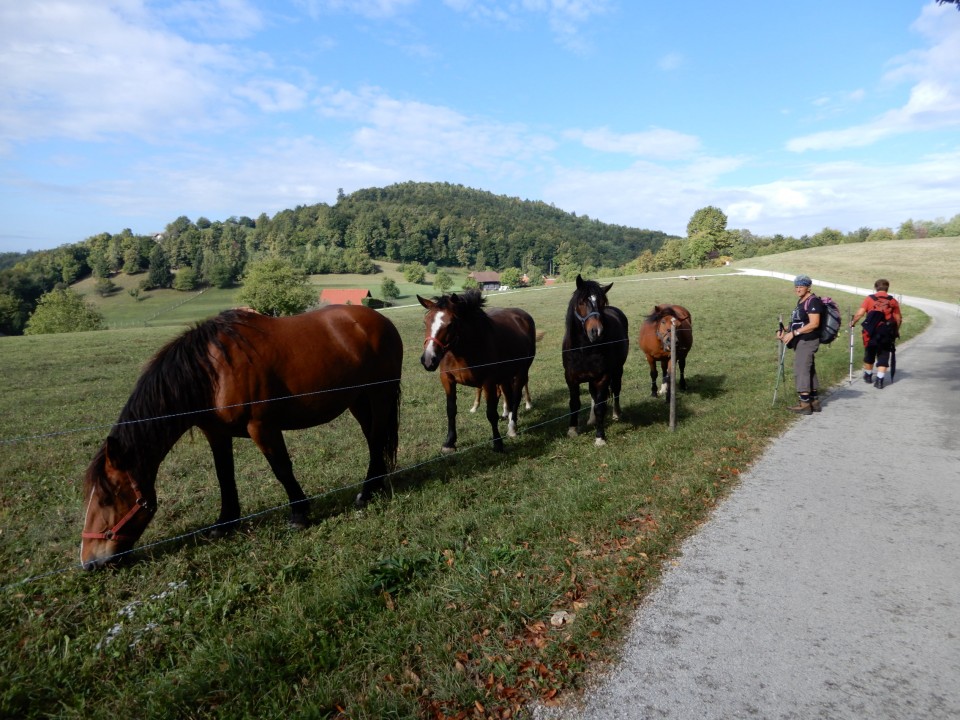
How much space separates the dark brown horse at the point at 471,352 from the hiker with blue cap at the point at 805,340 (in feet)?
14.7

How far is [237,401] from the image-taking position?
443cm

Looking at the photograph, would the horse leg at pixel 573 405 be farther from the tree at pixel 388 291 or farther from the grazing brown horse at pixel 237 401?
the tree at pixel 388 291

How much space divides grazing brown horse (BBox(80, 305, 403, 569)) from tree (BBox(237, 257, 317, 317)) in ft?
170

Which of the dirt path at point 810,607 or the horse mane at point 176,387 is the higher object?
the horse mane at point 176,387

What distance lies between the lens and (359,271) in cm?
10112

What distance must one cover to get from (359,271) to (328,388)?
10046cm

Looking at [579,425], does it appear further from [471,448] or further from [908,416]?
[908,416]

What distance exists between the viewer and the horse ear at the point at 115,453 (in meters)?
3.88

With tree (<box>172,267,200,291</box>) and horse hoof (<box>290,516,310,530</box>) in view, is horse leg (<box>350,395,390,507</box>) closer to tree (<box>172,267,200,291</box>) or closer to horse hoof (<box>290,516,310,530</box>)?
horse hoof (<box>290,516,310,530</box>)

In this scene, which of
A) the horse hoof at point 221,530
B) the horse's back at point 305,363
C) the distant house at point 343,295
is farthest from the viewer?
the distant house at point 343,295

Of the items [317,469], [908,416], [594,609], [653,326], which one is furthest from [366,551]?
[908,416]

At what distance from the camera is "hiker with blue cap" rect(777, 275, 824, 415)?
786cm

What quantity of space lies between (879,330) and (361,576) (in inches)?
441

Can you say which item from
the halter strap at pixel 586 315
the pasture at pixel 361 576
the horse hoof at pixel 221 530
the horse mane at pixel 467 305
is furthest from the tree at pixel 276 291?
the horse hoof at pixel 221 530
